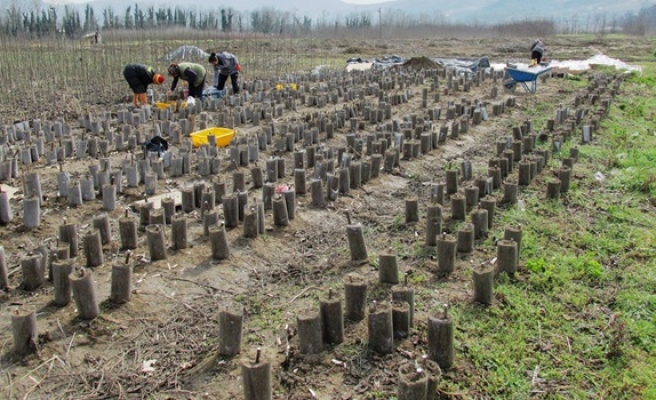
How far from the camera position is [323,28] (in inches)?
2088

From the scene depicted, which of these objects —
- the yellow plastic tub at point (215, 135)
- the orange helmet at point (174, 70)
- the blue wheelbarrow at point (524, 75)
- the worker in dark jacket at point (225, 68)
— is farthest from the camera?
the blue wheelbarrow at point (524, 75)

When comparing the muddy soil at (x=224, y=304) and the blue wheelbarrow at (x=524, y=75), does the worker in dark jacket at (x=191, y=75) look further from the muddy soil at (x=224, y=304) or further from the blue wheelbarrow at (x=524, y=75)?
the blue wheelbarrow at (x=524, y=75)

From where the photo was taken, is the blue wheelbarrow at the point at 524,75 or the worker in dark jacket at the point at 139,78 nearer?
the worker in dark jacket at the point at 139,78

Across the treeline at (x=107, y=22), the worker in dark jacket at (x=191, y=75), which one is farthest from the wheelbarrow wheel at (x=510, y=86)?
the treeline at (x=107, y=22)

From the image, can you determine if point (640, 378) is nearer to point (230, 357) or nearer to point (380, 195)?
point (230, 357)

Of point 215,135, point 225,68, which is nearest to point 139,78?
point 225,68

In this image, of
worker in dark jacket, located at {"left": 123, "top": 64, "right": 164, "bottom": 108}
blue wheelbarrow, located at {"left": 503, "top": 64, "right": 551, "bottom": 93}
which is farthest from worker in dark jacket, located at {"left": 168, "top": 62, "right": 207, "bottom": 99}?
blue wheelbarrow, located at {"left": 503, "top": 64, "right": 551, "bottom": 93}

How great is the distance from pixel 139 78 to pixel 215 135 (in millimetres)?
3726

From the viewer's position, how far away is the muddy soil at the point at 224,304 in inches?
139

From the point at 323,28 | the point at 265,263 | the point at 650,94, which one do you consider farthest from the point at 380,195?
the point at 323,28

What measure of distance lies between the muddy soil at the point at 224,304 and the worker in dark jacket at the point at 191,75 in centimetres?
458

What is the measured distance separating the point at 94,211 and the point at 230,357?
10.6ft

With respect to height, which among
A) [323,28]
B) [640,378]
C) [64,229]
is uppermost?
[323,28]

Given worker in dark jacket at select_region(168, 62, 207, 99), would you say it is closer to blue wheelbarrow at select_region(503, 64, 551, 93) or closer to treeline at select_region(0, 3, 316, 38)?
blue wheelbarrow at select_region(503, 64, 551, 93)
